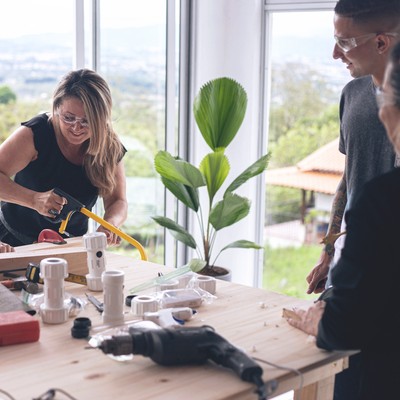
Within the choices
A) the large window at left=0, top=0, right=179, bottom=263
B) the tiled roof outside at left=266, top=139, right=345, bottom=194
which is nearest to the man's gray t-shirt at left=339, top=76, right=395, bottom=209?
the large window at left=0, top=0, right=179, bottom=263

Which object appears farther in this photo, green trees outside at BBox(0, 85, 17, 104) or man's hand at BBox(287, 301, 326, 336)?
green trees outside at BBox(0, 85, 17, 104)

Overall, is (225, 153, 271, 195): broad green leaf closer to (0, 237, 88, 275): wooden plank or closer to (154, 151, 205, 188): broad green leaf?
(154, 151, 205, 188): broad green leaf

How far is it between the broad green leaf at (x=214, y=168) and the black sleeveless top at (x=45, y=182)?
0.88m

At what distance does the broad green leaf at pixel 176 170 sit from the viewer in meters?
3.55

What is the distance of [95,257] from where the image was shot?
217 cm

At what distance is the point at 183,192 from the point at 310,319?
6.60 ft

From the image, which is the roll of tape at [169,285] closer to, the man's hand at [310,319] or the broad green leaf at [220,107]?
the man's hand at [310,319]

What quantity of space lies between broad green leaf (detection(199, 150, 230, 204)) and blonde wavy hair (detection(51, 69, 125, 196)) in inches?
32.7

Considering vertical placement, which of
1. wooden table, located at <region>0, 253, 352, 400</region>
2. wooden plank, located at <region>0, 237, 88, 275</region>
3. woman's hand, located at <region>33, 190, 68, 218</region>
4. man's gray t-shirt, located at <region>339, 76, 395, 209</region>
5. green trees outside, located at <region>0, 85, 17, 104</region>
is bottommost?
wooden table, located at <region>0, 253, 352, 400</region>

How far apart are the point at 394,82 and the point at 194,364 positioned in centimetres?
75

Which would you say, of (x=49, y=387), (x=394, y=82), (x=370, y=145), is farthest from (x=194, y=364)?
(x=370, y=145)

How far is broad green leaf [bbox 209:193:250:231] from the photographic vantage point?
Result: 3645mm

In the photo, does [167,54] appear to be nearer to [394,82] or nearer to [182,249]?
[182,249]

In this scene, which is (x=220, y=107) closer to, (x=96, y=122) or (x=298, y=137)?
(x=298, y=137)
